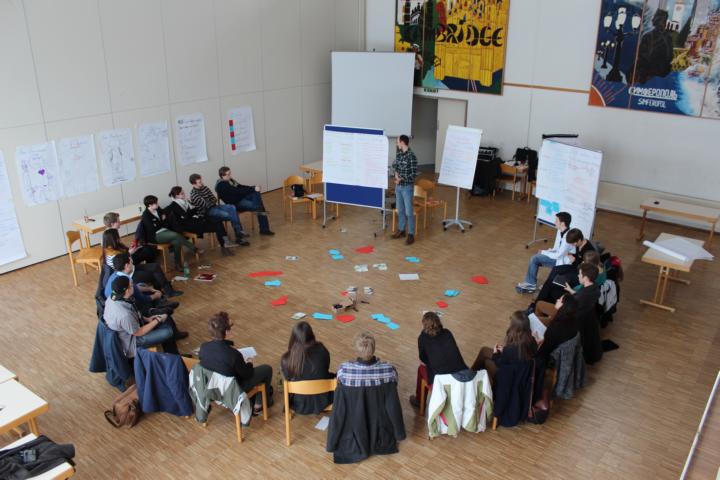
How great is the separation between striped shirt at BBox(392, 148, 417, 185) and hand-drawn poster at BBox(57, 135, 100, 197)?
14.8ft

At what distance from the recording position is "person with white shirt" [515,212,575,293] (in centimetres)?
709

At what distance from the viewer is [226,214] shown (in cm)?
912

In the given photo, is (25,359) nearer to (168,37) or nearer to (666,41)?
(168,37)

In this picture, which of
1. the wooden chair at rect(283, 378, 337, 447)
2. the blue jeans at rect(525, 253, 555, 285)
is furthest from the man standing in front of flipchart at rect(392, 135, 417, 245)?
the wooden chair at rect(283, 378, 337, 447)

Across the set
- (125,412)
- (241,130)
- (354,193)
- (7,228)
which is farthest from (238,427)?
(241,130)

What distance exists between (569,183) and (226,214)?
5015mm

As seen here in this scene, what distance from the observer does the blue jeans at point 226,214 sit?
359 inches

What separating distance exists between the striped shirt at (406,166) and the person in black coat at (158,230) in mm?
3230

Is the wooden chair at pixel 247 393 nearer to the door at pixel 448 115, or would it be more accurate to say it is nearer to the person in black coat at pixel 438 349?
the person in black coat at pixel 438 349

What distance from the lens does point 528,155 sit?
11.4 m

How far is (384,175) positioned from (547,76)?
3.98 metres

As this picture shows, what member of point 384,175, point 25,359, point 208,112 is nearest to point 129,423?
point 25,359

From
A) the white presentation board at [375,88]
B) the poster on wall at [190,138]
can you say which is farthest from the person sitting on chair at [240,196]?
the white presentation board at [375,88]

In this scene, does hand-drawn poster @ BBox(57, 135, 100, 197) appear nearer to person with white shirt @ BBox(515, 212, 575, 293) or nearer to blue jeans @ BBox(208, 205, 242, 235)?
blue jeans @ BBox(208, 205, 242, 235)
